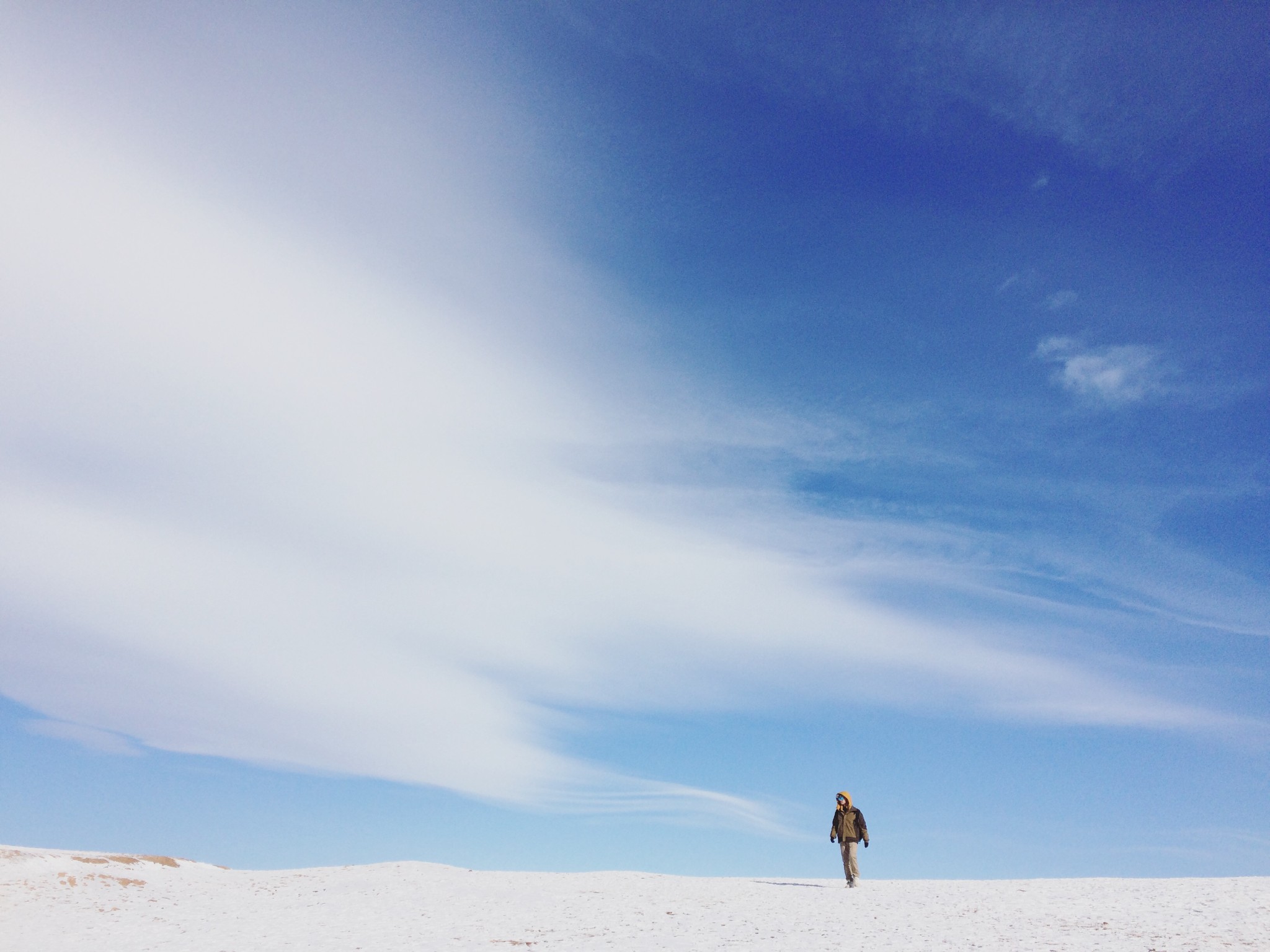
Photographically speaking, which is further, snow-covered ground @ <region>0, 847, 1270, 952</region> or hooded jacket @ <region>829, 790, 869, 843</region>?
hooded jacket @ <region>829, 790, 869, 843</region>

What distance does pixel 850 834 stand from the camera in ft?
97.4

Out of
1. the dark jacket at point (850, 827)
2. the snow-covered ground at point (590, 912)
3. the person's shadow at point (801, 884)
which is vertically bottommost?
the snow-covered ground at point (590, 912)

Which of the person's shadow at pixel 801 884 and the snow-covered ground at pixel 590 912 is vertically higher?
the person's shadow at pixel 801 884

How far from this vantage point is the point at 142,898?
28.8 meters

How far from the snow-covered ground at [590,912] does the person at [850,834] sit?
660mm

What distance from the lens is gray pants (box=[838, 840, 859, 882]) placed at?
29641mm

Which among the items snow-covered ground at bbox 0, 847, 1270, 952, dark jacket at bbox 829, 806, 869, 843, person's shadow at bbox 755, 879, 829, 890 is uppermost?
dark jacket at bbox 829, 806, 869, 843

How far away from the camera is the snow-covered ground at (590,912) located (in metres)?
20.7

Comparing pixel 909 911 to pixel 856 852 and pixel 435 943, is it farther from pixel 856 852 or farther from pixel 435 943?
pixel 435 943

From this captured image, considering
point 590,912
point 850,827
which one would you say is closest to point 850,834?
point 850,827

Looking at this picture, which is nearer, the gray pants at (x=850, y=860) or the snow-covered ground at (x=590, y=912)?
the snow-covered ground at (x=590, y=912)

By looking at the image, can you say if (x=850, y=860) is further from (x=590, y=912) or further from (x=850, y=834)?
(x=590, y=912)

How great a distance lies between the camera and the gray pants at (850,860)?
97.2 feet

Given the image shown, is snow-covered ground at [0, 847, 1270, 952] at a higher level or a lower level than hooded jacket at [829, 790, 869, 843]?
lower
